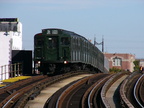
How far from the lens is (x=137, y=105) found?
14.6 metres

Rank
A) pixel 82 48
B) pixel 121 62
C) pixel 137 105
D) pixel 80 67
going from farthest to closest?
pixel 121 62, pixel 80 67, pixel 82 48, pixel 137 105

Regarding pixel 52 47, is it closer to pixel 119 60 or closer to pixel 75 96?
pixel 75 96

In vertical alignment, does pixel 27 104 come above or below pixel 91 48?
below

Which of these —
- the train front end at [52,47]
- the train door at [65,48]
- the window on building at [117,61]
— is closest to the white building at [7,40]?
the train front end at [52,47]

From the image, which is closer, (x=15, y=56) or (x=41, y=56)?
(x=41, y=56)

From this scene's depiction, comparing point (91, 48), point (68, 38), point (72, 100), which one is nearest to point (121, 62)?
point (91, 48)

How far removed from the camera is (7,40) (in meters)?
33.9

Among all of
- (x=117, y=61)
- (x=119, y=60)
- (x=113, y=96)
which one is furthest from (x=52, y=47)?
(x=119, y=60)

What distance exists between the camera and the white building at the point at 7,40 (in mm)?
33219

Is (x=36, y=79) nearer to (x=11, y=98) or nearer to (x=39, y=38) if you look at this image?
(x=39, y=38)

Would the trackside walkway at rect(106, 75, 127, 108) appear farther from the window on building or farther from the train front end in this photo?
the window on building

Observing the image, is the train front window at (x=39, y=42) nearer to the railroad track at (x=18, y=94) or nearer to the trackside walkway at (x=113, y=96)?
the railroad track at (x=18, y=94)

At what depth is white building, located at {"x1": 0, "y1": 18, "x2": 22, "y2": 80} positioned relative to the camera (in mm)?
33219

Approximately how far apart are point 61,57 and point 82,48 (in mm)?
3767
